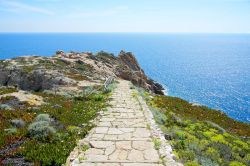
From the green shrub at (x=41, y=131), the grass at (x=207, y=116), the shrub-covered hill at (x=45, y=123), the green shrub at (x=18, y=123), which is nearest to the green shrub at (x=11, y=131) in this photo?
the shrub-covered hill at (x=45, y=123)

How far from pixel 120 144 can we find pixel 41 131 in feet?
14.2

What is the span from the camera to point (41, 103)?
23734mm

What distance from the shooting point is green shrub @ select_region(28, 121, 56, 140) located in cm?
1513

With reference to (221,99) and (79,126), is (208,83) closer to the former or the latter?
(221,99)

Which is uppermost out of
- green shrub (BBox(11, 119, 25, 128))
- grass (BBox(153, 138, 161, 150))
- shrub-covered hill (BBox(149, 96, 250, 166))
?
grass (BBox(153, 138, 161, 150))

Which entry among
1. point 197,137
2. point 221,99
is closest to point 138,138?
point 197,137

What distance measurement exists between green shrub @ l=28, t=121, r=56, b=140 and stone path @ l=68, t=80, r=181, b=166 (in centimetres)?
196

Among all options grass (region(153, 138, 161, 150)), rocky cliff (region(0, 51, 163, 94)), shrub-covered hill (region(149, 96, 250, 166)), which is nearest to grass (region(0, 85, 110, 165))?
grass (region(153, 138, 161, 150))

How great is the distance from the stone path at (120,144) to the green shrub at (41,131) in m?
1.96

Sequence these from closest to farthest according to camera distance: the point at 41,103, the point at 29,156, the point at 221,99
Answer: the point at 29,156 → the point at 41,103 → the point at 221,99

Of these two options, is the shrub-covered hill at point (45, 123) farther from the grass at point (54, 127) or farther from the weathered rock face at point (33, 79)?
the weathered rock face at point (33, 79)

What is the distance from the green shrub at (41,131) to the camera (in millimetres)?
15133

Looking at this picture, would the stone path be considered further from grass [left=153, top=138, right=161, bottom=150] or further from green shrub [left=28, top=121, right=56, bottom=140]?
green shrub [left=28, top=121, right=56, bottom=140]

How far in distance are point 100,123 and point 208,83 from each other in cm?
11949
